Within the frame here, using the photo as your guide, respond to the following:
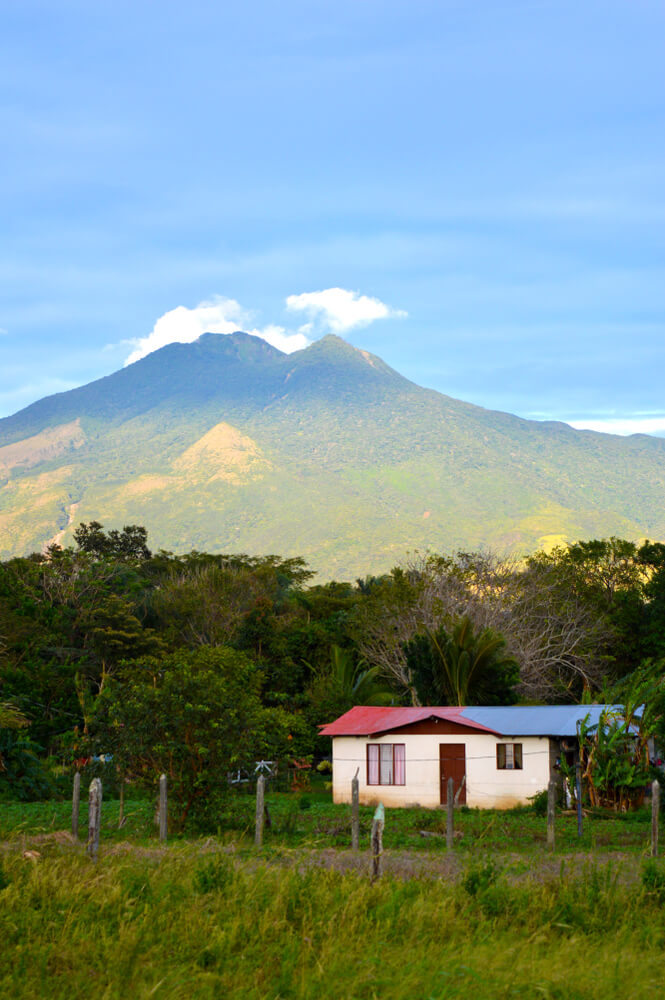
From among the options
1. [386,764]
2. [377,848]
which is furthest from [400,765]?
[377,848]

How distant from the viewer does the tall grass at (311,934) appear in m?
8.80

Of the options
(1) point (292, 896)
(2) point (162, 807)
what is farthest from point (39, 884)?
(2) point (162, 807)

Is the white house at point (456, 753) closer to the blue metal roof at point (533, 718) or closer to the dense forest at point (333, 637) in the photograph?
the blue metal roof at point (533, 718)

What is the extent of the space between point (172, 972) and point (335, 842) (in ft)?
40.3

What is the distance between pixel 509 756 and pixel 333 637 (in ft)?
66.2

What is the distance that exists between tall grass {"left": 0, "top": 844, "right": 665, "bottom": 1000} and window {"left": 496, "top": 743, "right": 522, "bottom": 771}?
20.9 metres

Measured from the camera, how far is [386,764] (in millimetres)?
34875

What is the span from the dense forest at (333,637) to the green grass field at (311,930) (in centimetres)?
1530

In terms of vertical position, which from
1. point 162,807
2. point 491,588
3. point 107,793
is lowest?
point 107,793

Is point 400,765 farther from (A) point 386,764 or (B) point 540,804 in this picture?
(B) point 540,804

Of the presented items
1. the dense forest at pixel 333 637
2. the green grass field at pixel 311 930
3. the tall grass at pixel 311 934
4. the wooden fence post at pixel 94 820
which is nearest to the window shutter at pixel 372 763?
the dense forest at pixel 333 637

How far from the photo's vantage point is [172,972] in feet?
29.2

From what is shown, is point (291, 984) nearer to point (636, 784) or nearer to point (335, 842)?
point (335, 842)

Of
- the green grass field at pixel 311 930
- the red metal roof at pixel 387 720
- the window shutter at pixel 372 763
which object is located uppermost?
the green grass field at pixel 311 930
